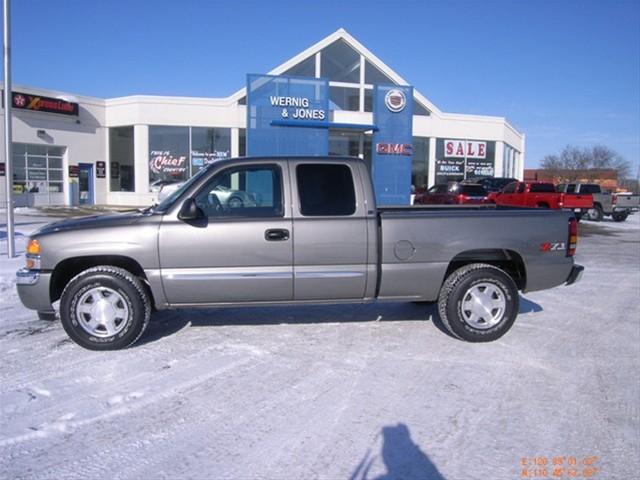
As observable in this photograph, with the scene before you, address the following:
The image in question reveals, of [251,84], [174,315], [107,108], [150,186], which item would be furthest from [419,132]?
[174,315]

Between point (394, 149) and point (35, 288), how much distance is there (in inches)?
987

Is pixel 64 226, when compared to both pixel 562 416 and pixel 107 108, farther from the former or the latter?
pixel 107 108

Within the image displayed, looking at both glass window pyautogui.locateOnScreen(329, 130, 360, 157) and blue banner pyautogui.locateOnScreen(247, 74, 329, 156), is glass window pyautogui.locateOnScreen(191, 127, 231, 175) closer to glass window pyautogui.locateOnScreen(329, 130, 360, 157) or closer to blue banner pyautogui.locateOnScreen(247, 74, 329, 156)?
blue banner pyautogui.locateOnScreen(247, 74, 329, 156)

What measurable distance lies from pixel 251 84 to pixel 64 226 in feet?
73.3

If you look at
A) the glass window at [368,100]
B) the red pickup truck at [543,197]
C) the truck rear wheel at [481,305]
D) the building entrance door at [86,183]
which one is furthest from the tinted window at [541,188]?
the building entrance door at [86,183]

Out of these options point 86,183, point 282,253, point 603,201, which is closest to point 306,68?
point 86,183

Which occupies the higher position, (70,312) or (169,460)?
(70,312)

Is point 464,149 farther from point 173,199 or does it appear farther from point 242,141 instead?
point 173,199

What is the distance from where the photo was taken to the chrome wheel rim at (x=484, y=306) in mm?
5414

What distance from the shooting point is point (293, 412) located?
3.75 m

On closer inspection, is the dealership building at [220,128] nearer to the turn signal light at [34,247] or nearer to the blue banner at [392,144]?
the blue banner at [392,144]

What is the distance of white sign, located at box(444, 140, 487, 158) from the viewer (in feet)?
108

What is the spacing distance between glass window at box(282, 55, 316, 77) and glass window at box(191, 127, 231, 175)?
511cm

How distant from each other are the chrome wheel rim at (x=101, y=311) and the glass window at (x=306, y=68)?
86.0 feet
